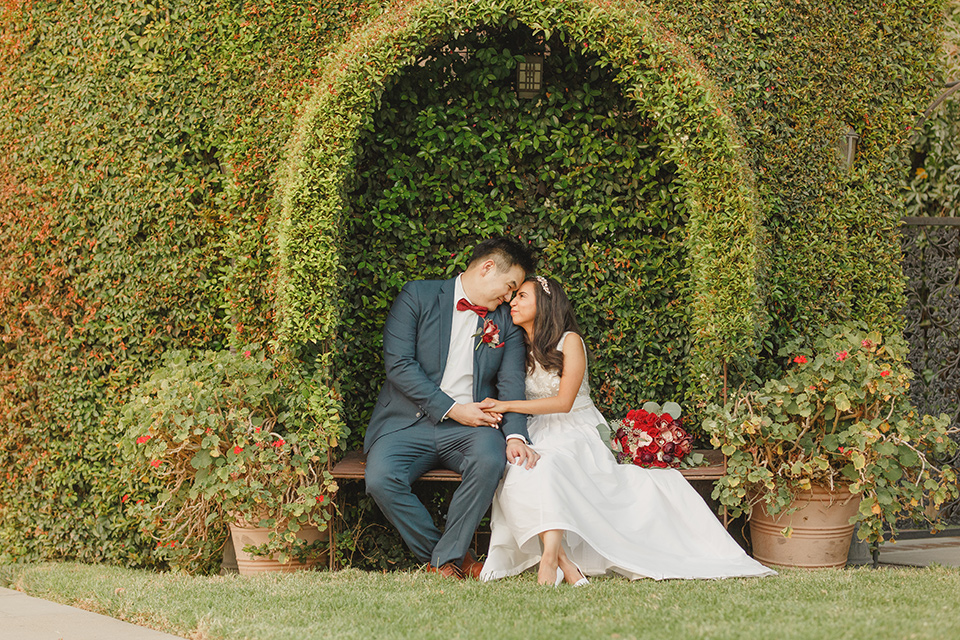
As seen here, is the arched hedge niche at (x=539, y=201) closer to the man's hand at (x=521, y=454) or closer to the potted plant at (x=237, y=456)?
the potted plant at (x=237, y=456)

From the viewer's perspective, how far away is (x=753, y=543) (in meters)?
4.64

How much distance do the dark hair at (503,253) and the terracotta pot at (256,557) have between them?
5.60 feet

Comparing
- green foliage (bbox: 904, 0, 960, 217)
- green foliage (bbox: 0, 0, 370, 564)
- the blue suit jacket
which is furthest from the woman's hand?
green foliage (bbox: 904, 0, 960, 217)

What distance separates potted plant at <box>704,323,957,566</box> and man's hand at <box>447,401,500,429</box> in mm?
1096

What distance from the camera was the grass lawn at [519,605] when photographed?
312 centimetres

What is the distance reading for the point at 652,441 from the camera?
455cm

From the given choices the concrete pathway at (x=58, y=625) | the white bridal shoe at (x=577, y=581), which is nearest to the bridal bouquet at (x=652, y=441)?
the white bridal shoe at (x=577, y=581)

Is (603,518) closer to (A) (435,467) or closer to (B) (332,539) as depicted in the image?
(A) (435,467)

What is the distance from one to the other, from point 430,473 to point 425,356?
0.63 metres

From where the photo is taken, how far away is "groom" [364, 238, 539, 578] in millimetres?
4215

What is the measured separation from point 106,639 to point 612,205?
11.4 feet

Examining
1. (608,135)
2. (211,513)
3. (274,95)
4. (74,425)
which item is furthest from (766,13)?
(74,425)

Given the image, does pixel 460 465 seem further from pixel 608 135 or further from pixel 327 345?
pixel 608 135

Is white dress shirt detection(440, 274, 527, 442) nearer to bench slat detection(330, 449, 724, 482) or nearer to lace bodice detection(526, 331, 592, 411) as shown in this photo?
lace bodice detection(526, 331, 592, 411)
